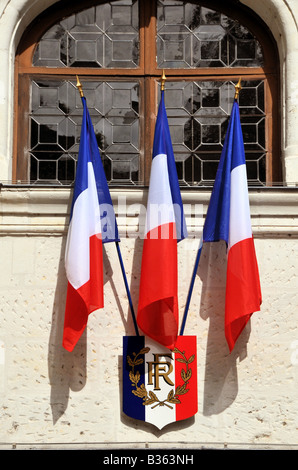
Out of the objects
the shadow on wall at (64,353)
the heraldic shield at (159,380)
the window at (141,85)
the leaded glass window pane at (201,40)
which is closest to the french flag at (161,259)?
the heraldic shield at (159,380)

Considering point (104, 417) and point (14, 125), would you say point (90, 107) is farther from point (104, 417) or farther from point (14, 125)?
point (104, 417)

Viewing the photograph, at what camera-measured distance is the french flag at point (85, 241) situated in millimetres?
5387

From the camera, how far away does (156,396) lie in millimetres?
5398

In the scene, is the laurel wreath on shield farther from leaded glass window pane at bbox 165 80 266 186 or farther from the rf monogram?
leaded glass window pane at bbox 165 80 266 186

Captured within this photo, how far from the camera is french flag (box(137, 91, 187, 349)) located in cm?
538

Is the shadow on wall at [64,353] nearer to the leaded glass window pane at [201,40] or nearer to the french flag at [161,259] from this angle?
the french flag at [161,259]

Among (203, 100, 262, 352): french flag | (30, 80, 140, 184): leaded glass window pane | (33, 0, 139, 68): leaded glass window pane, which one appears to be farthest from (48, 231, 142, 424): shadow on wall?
(33, 0, 139, 68): leaded glass window pane

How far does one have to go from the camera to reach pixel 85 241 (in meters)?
5.43

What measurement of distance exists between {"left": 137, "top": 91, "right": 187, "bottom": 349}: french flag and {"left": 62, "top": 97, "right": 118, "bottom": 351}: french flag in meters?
0.29

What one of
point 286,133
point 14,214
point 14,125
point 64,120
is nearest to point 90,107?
point 64,120

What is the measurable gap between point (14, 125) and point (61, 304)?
154cm

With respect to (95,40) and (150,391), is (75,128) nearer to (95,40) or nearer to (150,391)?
(95,40)

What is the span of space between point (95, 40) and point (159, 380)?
9.14ft
